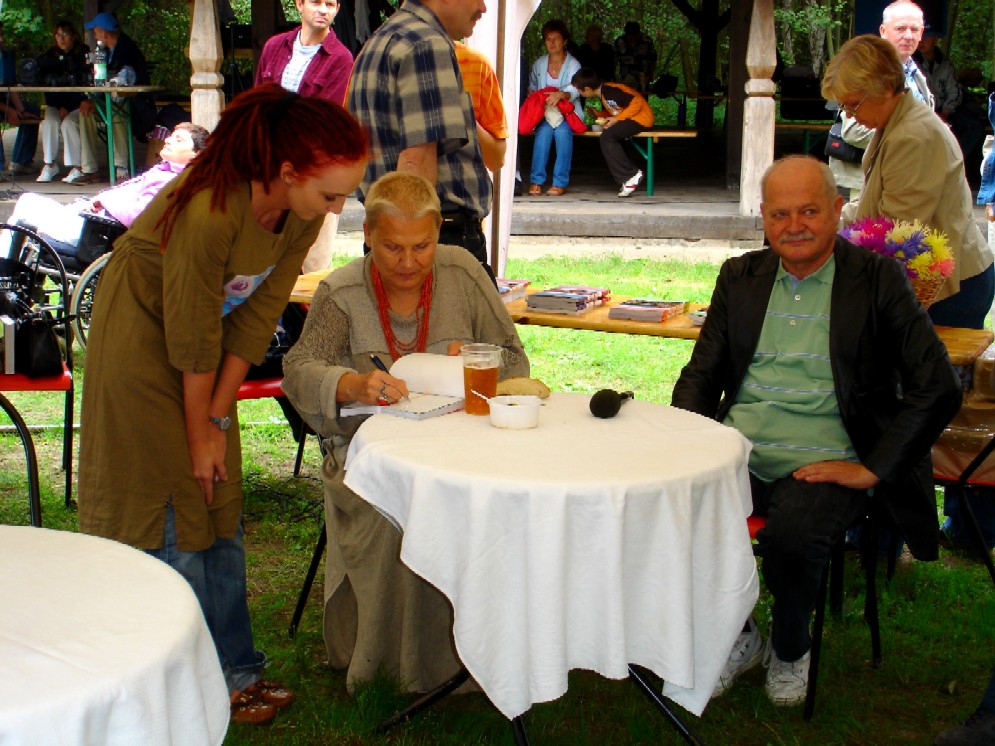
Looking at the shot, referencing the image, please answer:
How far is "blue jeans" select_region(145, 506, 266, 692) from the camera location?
2.60 metres

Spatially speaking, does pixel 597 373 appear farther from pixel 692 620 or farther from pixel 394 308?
pixel 692 620

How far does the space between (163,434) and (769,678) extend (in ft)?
5.39

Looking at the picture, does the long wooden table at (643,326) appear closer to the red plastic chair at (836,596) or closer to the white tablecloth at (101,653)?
the red plastic chair at (836,596)

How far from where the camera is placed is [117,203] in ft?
20.9

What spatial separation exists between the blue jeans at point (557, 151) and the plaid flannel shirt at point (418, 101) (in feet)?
26.3

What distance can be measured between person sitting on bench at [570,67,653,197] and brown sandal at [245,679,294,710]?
917cm

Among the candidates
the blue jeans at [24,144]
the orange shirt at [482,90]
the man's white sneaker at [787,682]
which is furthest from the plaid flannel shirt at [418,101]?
the blue jeans at [24,144]

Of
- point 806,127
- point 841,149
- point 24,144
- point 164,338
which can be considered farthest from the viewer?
point 24,144

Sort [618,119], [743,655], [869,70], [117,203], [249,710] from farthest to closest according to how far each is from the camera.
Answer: [618,119] → [117,203] → [869,70] → [743,655] → [249,710]

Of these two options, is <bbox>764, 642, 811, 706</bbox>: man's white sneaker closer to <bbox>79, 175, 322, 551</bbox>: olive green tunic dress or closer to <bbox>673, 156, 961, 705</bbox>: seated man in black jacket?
<bbox>673, 156, 961, 705</bbox>: seated man in black jacket

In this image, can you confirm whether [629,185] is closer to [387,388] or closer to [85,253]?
[85,253]

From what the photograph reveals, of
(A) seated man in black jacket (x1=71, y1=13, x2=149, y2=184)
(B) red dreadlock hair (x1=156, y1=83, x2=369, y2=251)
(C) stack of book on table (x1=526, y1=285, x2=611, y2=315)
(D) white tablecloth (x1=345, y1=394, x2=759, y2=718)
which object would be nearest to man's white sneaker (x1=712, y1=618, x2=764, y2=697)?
(D) white tablecloth (x1=345, y1=394, x2=759, y2=718)

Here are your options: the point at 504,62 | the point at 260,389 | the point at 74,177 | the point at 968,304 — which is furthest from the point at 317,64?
the point at 74,177

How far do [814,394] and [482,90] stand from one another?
66.9 inches
